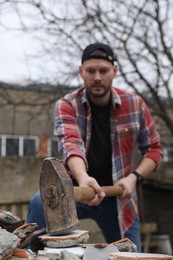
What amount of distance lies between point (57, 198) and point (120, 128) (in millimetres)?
1194

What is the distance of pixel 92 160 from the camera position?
2.81m

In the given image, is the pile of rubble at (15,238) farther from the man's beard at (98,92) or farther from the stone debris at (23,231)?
the man's beard at (98,92)

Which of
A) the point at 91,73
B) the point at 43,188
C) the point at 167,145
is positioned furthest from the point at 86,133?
the point at 167,145

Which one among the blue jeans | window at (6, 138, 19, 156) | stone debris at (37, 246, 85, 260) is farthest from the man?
window at (6, 138, 19, 156)

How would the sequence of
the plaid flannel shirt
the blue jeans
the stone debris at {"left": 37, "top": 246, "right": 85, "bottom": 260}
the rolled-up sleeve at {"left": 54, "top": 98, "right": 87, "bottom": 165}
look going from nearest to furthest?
the stone debris at {"left": 37, "top": 246, "right": 85, "bottom": 260} < the rolled-up sleeve at {"left": 54, "top": 98, "right": 87, "bottom": 165} < the plaid flannel shirt < the blue jeans

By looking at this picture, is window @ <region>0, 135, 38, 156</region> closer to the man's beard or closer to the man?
the man

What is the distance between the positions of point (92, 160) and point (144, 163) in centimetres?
37

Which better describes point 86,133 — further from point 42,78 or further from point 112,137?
point 42,78

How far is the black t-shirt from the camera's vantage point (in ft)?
9.27

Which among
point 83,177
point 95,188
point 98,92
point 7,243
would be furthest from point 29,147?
point 7,243

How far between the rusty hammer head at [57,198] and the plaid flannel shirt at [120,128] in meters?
0.81

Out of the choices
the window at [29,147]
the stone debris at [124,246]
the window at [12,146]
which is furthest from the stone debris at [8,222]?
the window at [29,147]

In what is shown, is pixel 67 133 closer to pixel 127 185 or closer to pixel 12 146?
pixel 127 185

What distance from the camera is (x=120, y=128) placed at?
287 centimetres
